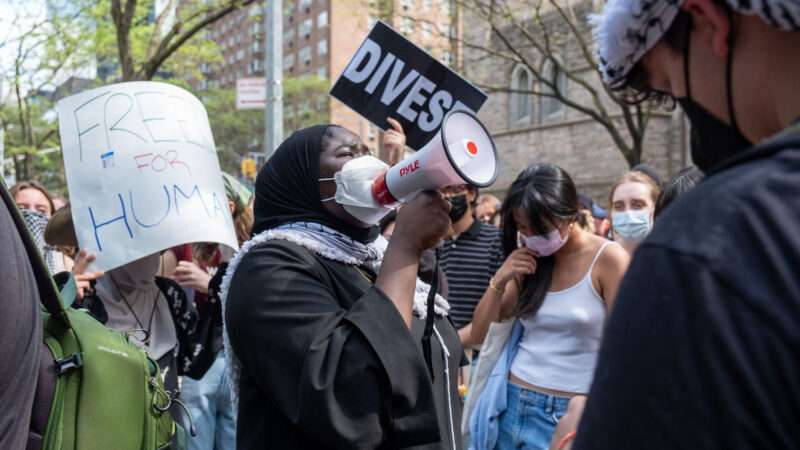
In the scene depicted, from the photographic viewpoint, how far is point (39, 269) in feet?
5.47

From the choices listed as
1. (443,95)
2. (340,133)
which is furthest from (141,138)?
(443,95)

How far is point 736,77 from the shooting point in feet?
2.86

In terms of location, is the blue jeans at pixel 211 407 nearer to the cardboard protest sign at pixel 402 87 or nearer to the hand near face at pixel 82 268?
the hand near face at pixel 82 268

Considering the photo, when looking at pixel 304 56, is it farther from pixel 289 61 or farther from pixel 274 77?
pixel 274 77

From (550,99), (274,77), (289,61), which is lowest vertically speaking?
(289,61)

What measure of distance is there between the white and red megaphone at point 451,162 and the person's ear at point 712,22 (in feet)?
3.24

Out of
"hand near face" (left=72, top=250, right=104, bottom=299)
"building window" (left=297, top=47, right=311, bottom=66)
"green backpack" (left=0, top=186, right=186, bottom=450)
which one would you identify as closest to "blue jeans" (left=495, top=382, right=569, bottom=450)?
"green backpack" (left=0, top=186, right=186, bottom=450)

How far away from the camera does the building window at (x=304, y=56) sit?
2827 inches

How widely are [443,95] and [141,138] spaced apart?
1183mm

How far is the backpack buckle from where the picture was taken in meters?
1.73

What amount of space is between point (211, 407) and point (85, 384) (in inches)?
97.7

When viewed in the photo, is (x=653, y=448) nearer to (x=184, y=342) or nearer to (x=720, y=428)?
(x=720, y=428)

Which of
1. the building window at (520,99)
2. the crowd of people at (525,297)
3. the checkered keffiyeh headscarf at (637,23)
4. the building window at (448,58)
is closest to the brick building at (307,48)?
the building window at (520,99)

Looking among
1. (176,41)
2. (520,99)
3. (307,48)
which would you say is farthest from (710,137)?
(307,48)
